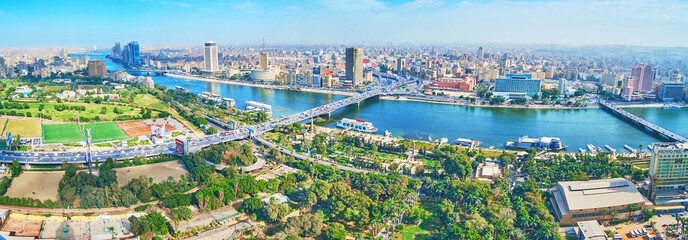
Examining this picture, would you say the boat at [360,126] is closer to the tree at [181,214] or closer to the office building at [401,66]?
the tree at [181,214]

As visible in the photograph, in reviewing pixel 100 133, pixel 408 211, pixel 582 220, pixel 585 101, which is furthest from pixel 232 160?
pixel 585 101

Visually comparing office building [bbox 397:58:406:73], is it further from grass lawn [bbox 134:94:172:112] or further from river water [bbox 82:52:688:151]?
grass lawn [bbox 134:94:172:112]

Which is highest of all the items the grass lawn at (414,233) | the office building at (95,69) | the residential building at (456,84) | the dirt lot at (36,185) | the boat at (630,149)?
the office building at (95,69)

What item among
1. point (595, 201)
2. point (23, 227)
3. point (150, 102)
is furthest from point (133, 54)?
point (595, 201)

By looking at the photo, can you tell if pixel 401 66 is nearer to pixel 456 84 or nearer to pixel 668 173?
pixel 456 84

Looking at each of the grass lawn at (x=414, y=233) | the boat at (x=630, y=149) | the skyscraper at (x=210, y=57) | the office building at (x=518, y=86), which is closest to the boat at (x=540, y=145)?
the boat at (x=630, y=149)

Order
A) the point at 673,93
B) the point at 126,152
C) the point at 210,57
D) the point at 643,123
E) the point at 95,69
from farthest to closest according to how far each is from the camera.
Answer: the point at 210,57
the point at 95,69
the point at 673,93
the point at 643,123
the point at 126,152
